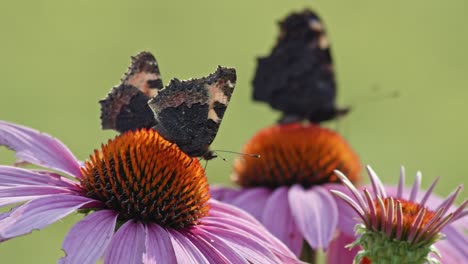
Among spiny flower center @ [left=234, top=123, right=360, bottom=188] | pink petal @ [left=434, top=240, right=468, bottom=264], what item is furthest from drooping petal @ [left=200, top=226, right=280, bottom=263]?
spiny flower center @ [left=234, top=123, right=360, bottom=188]

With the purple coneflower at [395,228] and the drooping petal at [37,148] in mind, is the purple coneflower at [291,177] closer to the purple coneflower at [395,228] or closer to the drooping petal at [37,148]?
the purple coneflower at [395,228]

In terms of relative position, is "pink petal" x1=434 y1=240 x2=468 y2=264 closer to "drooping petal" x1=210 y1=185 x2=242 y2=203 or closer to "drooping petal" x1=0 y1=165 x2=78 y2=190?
"drooping petal" x1=210 y1=185 x2=242 y2=203

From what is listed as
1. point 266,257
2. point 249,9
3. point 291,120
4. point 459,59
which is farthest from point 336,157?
point 249,9

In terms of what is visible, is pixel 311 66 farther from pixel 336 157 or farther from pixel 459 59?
pixel 459 59

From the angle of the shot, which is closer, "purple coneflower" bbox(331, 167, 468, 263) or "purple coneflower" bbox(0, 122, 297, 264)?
"purple coneflower" bbox(0, 122, 297, 264)

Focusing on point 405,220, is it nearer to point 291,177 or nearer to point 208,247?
point 208,247

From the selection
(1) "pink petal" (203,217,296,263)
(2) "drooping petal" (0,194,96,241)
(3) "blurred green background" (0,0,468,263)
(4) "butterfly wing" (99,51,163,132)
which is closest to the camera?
(2) "drooping petal" (0,194,96,241)

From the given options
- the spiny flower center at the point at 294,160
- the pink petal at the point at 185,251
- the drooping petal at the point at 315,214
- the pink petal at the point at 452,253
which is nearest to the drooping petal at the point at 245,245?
the pink petal at the point at 185,251
